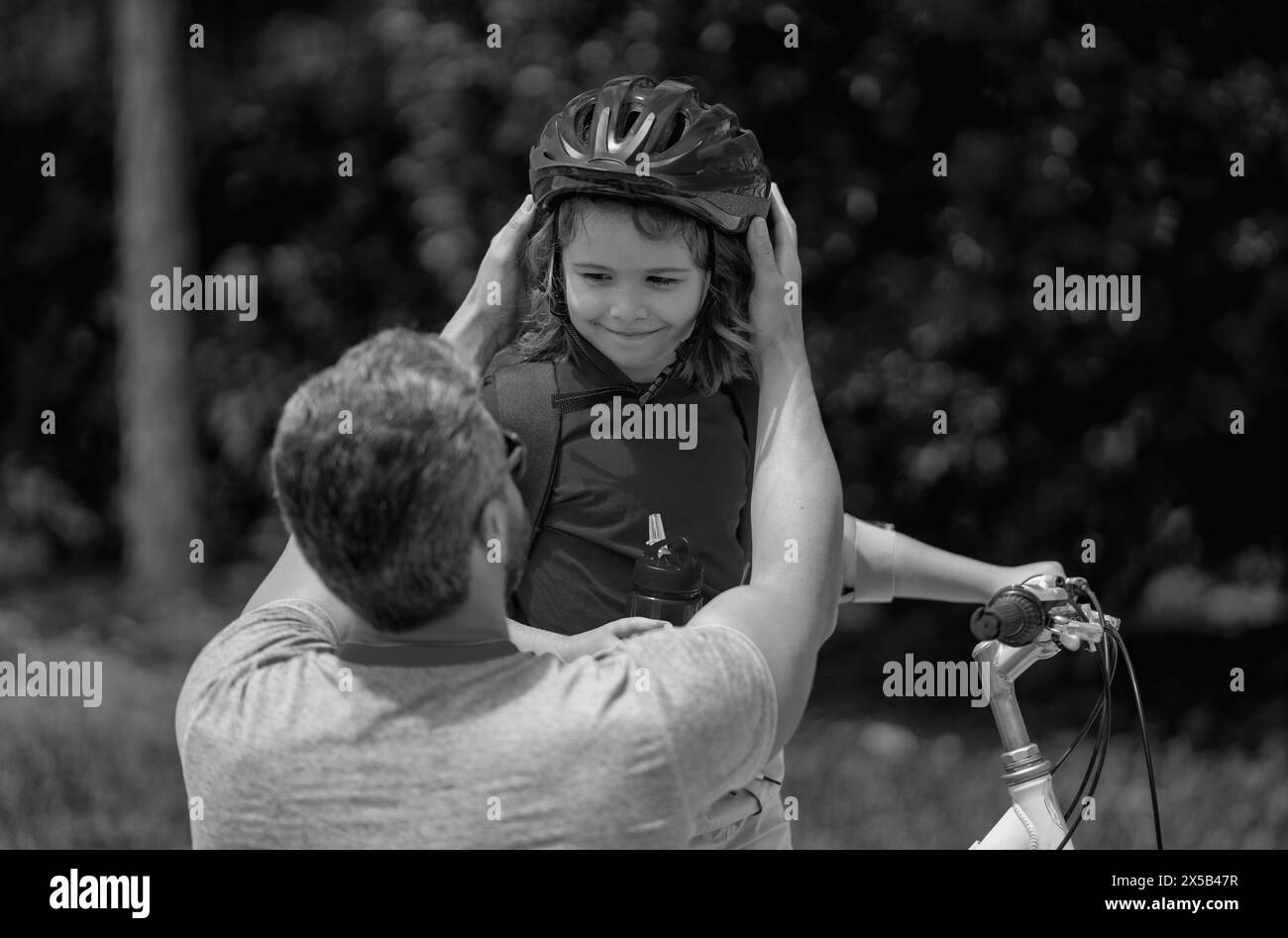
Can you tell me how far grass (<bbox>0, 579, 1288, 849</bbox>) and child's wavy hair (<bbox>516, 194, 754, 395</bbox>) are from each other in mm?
A: 3387

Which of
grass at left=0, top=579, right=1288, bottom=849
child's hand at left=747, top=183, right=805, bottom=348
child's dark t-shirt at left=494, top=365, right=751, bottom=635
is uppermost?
child's hand at left=747, top=183, right=805, bottom=348

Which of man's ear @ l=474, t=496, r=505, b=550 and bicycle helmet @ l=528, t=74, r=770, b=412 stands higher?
bicycle helmet @ l=528, t=74, r=770, b=412

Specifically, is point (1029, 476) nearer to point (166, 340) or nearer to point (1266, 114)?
point (1266, 114)

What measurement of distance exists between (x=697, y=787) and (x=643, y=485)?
87 centimetres

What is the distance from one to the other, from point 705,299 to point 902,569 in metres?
0.64

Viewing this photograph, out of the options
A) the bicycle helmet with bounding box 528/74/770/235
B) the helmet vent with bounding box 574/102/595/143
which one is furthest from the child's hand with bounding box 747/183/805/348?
the helmet vent with bounding box 574/102/595/143

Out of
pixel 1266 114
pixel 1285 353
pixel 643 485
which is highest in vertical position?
pixel 1266 114

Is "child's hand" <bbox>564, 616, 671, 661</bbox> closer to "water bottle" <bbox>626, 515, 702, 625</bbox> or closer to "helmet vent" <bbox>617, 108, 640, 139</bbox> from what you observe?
"water bottle" <bbox>626, 515, 702, 625</bbox>

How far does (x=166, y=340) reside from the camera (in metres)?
8.19

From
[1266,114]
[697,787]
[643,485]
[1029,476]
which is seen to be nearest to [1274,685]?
[1029,476]

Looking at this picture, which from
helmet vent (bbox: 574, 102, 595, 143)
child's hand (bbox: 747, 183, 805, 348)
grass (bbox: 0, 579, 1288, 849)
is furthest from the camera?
grass (bbox: 0, 579, 1288, 849)

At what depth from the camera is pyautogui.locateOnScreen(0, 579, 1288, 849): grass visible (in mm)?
5930

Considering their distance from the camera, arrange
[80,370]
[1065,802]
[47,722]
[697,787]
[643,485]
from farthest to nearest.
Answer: [80,370], [47,722], [1065,802], [643,485], [697,787]

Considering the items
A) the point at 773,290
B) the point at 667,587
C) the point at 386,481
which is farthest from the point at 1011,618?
the point at 386,481
